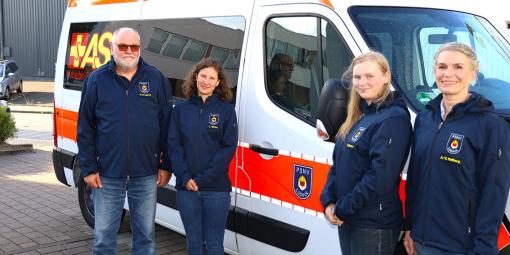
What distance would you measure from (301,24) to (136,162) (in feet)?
4.40

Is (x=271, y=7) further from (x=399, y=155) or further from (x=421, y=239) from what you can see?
(x=421, y=239)

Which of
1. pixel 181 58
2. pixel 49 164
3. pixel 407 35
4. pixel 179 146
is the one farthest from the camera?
pixel 49 164

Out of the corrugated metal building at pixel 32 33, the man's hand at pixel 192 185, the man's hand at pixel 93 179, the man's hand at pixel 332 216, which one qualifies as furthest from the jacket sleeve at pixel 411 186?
the corrugated metal building at pixel 32 33

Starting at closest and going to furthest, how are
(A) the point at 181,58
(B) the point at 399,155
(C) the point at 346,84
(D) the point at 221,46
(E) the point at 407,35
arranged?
(B) the point at 399,155 → (C) the point at 346,84 → (E) the point at 407,35 → (D) the point at 221,46 → (A) the point at 181,58

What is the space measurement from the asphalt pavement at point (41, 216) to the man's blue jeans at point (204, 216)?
145 cm

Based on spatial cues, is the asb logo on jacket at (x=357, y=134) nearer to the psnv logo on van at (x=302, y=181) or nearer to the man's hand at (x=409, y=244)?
the man's hand at (x=409, y=244)

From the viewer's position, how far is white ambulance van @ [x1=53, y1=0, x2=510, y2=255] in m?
3.29

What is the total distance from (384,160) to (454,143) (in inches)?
12.5

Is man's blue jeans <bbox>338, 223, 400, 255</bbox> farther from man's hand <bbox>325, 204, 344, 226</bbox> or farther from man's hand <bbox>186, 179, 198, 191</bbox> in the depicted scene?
man's hand <bbox>186, 179, 198, 191</bbox>

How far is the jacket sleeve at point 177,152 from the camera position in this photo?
357 centimetres

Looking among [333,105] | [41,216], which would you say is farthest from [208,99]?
[41,216]

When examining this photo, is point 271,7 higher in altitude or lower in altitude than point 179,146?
higher

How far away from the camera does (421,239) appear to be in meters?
2.36

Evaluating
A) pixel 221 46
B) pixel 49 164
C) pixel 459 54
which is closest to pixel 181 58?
pixel 221 46
